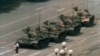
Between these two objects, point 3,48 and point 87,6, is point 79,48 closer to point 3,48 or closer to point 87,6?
point 3,48

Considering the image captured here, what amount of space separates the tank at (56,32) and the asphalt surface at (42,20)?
44.3 inches

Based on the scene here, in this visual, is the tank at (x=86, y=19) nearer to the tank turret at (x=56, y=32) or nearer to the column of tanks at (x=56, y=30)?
the column of tanks at (x=56, y=30)

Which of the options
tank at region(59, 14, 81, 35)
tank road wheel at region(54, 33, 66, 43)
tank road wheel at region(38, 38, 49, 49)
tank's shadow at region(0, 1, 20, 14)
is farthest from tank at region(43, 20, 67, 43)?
tank's shadow at region(0, 1, 20, 14)

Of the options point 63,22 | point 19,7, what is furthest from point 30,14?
point 63,22

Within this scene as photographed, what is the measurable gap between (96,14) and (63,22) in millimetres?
17514

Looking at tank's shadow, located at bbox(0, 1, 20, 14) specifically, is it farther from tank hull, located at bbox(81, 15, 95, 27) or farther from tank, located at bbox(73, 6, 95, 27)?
tank hull, located at bbox(81, 15, 95, 27)

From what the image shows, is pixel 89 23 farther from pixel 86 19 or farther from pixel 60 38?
pixel 60 38

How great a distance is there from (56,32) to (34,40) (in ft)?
20.4

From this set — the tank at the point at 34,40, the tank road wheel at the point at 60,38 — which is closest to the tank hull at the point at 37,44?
the tank at the point at 34,40

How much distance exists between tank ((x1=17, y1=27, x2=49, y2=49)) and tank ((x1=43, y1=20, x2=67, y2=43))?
219 cm

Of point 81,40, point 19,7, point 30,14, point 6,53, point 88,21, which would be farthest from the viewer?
point 19,7

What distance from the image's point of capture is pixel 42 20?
3907 inches

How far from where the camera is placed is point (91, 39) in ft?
285

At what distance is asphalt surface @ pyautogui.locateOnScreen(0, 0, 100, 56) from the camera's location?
78.7 meters
